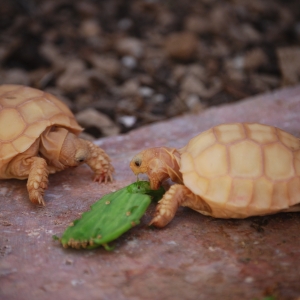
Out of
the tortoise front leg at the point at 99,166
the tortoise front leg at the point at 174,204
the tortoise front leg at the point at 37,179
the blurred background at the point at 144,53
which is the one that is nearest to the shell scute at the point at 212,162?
the tortoise front leg at the point at 174,204

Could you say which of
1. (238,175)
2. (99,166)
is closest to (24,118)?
(99,166)

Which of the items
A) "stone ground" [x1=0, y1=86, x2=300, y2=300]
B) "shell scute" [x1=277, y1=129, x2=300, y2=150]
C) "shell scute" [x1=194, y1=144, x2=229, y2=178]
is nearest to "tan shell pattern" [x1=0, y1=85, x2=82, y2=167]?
"stone ground" [x1=0, y1=86, x2=300, y2=300]

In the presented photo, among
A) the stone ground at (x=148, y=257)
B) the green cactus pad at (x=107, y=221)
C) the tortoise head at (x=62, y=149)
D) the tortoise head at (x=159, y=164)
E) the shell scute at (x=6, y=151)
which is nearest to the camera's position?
the stone ground at (x=148, y=257)

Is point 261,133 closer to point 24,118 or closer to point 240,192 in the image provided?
point 240,192

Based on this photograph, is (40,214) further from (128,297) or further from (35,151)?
(128,297)

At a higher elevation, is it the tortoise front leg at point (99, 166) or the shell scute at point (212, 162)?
the shell scute at point (212, 162)

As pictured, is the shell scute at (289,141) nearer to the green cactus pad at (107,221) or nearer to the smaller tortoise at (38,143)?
the green cactus pad at (107,221)

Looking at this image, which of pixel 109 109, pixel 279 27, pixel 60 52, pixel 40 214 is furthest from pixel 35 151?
pixel 279 27

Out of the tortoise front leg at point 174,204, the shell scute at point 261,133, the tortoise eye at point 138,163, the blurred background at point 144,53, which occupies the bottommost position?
the blurred background at point 144,53
